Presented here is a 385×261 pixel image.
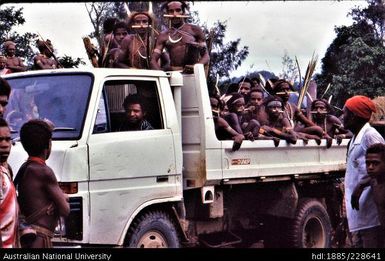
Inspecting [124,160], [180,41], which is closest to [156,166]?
[124,160]

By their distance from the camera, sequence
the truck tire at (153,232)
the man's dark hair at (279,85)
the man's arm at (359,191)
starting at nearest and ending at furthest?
1. the man's arm at (359,191)
2. the truck tire at (153,232)
3. the man's dark hair at (279,85)

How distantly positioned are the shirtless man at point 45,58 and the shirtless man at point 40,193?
1737 mm

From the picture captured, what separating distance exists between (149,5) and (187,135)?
1345 millimetres

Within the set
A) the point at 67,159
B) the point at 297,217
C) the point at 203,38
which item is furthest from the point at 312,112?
the point at 67,159

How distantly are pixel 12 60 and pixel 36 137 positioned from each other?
2.34 meters

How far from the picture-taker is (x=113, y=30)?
7406mm

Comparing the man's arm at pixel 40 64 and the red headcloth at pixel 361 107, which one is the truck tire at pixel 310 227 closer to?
the red headcloth at pixel 361 107

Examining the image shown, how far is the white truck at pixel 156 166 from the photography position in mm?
5703

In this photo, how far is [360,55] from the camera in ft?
25.5

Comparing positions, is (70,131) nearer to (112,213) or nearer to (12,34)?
(112,213)

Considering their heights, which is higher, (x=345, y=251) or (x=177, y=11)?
(x=177, y=11)

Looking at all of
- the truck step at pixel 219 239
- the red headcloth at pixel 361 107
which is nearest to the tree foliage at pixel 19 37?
the truck step at pixel 219 239

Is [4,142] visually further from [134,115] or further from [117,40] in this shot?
[117,40]

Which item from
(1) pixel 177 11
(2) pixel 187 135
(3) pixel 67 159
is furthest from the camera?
(1) pixel 177 11
